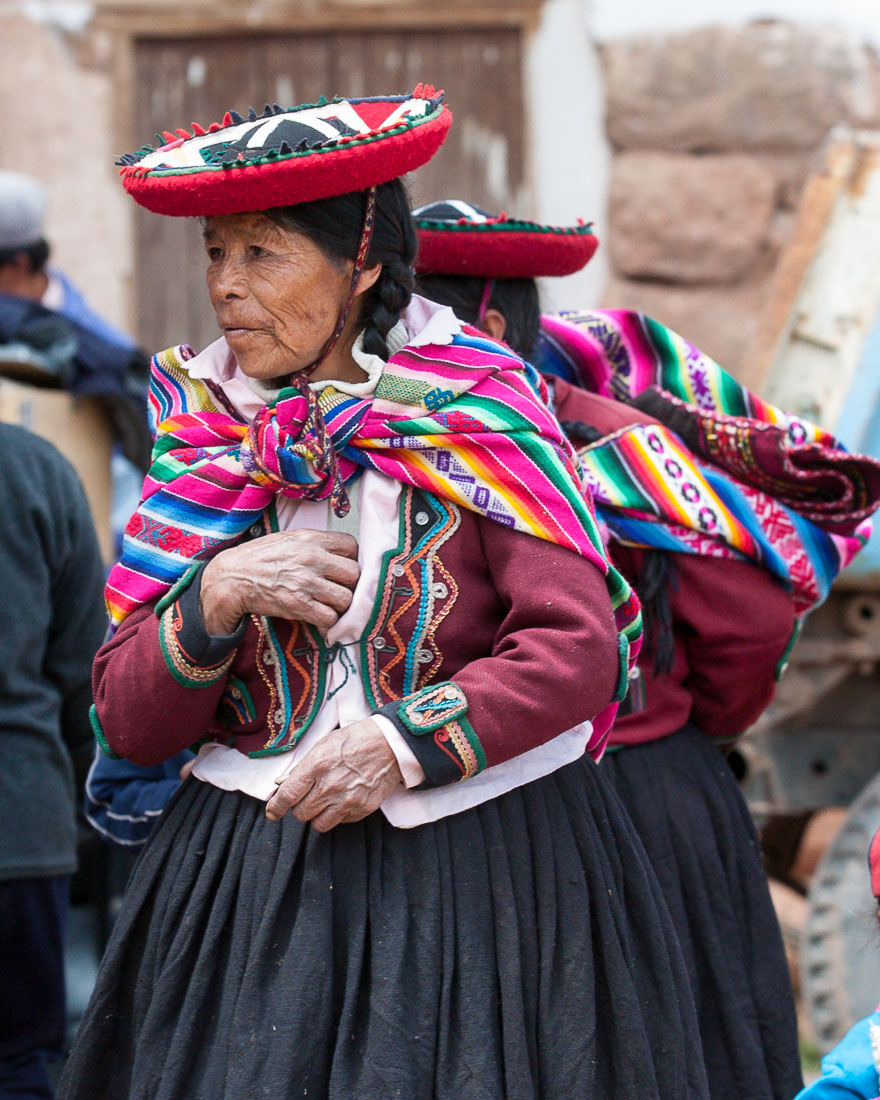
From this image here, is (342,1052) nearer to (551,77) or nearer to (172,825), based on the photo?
(172,825)

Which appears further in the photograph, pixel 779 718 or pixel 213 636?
pixel 779 718

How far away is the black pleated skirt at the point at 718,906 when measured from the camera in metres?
2.60

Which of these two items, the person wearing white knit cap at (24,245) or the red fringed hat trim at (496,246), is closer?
the red fringed hat trim at (496,246)

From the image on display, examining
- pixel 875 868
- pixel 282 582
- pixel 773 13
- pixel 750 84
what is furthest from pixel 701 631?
pixel 773 13

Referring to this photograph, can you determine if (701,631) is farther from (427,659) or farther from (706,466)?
(427,659)

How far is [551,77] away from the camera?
6.23m

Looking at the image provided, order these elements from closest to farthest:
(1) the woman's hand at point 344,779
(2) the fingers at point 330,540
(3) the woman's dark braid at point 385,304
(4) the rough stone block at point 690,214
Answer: (1) the woman's hand at point 344,779 < (2) the fingers at point 330,540 < (3) the woman's dark braid at point 385,304 < (4) the rough stone block at point 690,214

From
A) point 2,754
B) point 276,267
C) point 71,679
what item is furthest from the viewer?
point 71,679

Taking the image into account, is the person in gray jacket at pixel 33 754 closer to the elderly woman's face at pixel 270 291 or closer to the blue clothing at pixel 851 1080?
the elderly woman's face at pixel 270 291

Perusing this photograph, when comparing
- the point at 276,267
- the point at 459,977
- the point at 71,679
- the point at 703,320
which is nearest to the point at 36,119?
the point at 703,320

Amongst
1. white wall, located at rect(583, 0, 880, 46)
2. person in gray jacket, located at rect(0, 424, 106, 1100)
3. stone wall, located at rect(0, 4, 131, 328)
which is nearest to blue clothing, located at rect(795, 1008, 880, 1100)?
person in gray jacket, located at rect(0, 424, 106, 1100)

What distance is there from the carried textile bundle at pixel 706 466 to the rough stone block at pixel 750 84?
334cm

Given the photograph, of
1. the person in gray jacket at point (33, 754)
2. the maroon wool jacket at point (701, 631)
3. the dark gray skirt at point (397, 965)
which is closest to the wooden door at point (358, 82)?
the person in gray jacket at point (33, 754)

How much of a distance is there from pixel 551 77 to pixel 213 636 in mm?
4812
